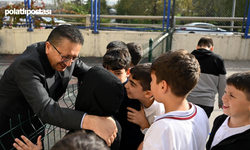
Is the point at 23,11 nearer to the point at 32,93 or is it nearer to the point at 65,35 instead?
the point at 65,35

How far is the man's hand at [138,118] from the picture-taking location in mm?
1684

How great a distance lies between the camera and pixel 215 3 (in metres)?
8.75

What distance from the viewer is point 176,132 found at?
1.22 m

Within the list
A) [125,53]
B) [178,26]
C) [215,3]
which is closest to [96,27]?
[178,26]

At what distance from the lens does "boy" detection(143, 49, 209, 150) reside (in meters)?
1.25

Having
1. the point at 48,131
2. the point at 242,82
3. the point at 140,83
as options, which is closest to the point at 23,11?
the point at 48,131

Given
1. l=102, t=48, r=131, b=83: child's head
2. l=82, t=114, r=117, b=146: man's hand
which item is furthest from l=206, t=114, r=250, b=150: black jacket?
l=102, t=48, r=131, b=83: child's head

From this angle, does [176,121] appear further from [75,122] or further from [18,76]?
[18,76]

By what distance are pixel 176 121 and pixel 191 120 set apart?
0.44 ft

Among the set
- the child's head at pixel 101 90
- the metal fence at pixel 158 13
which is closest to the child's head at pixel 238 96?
the child's head at pixel 101 90

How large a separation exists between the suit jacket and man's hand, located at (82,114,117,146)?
56 millimetres

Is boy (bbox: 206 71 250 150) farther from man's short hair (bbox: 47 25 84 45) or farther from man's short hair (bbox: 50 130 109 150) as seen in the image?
man's short hair (bbox: 47 25 84 45)

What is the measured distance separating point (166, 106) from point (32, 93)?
3.02 ft

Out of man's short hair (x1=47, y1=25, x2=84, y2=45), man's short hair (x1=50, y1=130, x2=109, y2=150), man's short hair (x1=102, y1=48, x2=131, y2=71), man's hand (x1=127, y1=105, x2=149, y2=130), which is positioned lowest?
man's hand (x1=127, y1=105, x2=149, y2=130)
